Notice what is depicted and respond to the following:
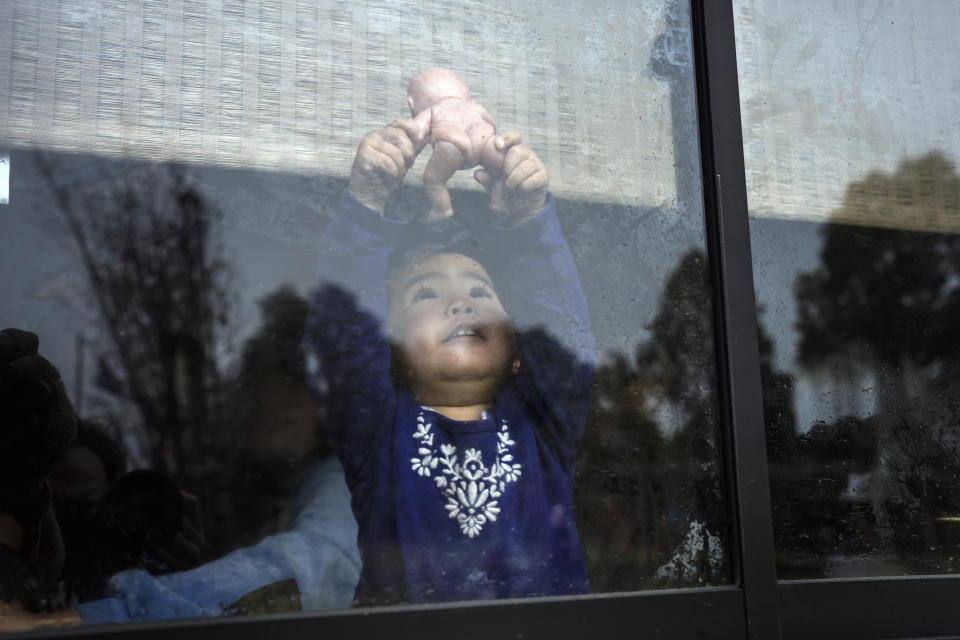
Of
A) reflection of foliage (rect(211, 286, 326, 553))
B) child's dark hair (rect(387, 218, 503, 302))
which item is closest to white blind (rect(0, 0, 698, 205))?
child's dark hair (rect(387, 218, 503, 302))

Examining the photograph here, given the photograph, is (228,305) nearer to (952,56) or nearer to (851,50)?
(851,50)

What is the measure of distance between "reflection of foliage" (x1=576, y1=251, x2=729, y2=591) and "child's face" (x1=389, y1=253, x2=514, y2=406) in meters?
0.23

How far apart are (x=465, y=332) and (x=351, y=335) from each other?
22cm

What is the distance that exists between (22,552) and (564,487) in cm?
95

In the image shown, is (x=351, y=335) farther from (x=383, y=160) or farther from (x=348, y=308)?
(x=383, y=160)

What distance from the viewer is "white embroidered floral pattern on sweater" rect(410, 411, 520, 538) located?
1.56 meters

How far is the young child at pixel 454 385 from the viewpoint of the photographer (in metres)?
1.54

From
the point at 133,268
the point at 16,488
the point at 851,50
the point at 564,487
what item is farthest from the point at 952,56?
the point at 16,488

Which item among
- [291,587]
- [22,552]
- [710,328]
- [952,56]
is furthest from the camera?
[952,56]

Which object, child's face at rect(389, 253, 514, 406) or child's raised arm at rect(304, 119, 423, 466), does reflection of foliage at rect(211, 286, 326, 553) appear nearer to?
child's raised arm at rect(304, 119, 423, 466)

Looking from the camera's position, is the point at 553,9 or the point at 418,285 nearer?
the point at 418,285

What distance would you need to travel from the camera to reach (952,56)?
2117 mm

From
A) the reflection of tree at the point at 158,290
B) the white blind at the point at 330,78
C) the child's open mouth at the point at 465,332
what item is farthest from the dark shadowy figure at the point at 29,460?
the child's open mouth at the point at 465,332

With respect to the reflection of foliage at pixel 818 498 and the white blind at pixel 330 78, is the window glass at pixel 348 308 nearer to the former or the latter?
the white blind at pixel 330 78
